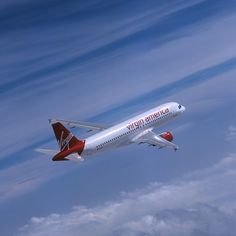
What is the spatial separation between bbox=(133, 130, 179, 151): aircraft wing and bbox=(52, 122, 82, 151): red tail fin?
90.9 ft

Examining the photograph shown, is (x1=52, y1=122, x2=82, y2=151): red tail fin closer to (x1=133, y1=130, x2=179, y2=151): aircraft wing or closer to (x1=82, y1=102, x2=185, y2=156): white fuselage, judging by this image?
(x1=82, y1=102, x2=185, y2=156): white fuselage

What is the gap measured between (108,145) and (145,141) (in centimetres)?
1691

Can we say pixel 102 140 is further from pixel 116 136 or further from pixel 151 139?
pixel 151 139

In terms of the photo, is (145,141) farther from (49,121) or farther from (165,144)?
(49,121)

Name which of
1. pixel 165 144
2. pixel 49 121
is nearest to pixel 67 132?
pixel 49 121

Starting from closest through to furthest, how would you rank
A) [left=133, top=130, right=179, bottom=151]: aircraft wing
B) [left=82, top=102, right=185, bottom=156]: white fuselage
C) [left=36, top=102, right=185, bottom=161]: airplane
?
[left=36, top=102, right=185, bottom=161]: airplane, [left=82, top=102, right=185, bottom=156]: white fuselage, [left=133, top=130, right=179, bottom=151]: aircraft wing

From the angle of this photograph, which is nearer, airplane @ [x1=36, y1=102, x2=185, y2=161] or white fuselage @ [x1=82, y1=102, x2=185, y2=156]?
airplane @ [x1=36, y1=102, x2=185, y2=161]

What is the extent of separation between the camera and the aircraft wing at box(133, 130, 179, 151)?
19200 centimetres

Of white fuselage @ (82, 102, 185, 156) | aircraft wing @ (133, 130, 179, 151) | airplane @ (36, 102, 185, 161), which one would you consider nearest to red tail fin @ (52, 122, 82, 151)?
airplane @ (36, 102, 185, 161)

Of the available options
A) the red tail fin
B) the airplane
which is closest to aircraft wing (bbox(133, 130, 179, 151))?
the airplane

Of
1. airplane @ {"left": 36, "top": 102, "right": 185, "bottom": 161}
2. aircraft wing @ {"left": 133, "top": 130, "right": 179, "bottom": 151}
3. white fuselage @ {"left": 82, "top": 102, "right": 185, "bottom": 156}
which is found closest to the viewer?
airplane @ {"left": 36, "top": 102, "right": 185, "bottom": 161}

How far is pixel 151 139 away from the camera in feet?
641

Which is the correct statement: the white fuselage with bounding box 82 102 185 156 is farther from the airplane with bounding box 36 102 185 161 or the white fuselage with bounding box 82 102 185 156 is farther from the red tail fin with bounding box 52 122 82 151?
the red tail fin with bounding box 52 122 82 151

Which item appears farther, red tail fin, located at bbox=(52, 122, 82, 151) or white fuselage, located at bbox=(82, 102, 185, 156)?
white fuselage, located at bbox=(82, 102, 185, 156)
